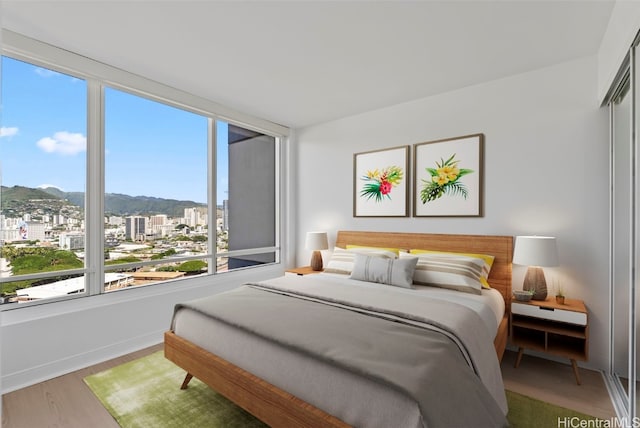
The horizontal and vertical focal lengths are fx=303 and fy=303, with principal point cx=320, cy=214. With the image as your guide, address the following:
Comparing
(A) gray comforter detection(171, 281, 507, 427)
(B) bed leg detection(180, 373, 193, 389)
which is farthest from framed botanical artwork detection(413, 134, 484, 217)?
(B) bed leg detection(180, 373, 193, 389)

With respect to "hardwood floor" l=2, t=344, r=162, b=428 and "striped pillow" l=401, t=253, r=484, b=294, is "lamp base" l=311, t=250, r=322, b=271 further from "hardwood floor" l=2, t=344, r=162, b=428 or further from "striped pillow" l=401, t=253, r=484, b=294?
"hardwood floor" l=2, t=344, r=162, b=428

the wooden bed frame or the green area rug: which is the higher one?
the wooden bed frame

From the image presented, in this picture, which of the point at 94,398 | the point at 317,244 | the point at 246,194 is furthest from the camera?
the point at 246,194

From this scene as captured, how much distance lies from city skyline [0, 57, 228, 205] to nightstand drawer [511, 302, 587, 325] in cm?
328

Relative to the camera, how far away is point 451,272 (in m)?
2.61

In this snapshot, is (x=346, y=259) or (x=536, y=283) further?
(x=346, y=259)

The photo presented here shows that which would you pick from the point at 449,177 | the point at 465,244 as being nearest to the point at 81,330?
the point at 465,244

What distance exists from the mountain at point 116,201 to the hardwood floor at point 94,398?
4.54 ft

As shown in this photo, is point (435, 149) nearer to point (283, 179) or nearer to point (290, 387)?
point (283, 179)

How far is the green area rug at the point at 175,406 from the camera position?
1.84 metres

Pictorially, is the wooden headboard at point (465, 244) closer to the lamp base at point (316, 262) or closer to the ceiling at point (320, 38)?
the lamp base at point (316, 262)

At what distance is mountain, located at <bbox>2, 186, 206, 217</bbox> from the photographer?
→ 93.0 inches

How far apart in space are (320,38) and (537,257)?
2393 millimetres

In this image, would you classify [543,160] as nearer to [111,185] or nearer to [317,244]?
[317,244]
